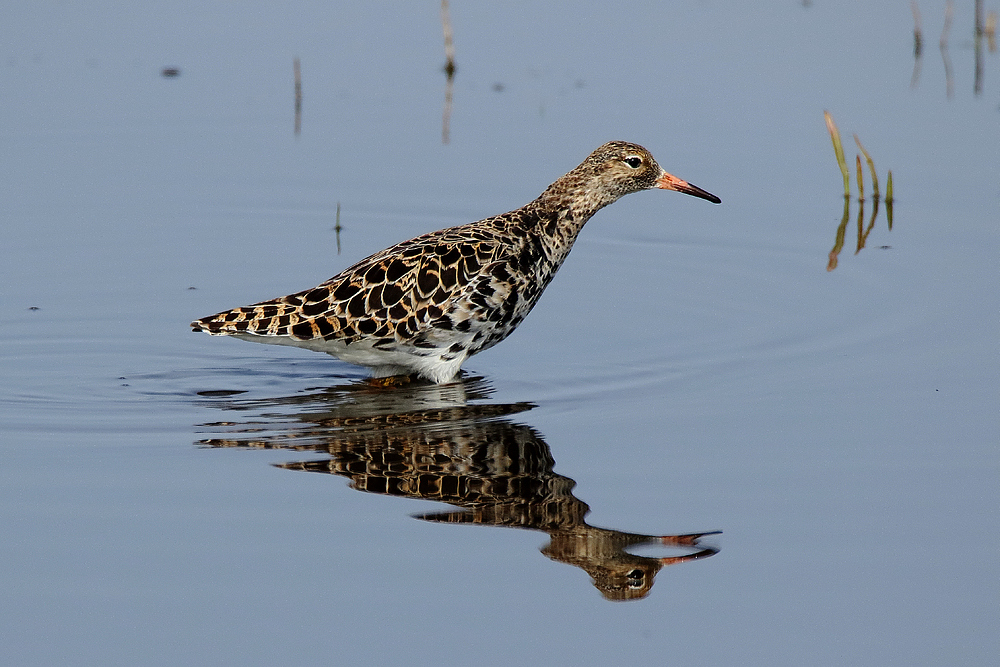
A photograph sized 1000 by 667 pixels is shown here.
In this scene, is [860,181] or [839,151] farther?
[839,151]

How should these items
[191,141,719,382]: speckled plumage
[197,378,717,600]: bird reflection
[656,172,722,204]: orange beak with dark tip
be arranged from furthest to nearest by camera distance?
[656,172,722,204]: orange beak with dark tip < [191,141,719,382]: speckled plumage < [197,378,717,600]: bird reflection

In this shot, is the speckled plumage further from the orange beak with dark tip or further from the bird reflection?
the orange beak with dark tip

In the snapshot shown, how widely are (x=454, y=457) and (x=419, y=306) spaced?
176 centimetres

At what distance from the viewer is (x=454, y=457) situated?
8.26 meters

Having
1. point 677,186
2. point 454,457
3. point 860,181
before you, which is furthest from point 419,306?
point 860,181

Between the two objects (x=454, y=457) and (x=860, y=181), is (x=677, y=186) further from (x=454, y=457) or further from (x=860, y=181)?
(x=454, y=457)

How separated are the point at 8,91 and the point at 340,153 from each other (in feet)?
12.7

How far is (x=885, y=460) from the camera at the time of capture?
8.16m

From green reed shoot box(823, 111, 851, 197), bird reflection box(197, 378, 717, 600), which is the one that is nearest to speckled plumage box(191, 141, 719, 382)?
bird reflection box(197, 378, 717, 600)

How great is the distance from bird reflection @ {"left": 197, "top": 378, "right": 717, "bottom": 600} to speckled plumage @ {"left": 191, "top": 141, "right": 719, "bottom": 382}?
257mm

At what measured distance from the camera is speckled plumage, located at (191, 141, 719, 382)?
31.7 ft

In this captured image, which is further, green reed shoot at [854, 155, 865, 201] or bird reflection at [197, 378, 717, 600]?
green reed shoot at [854, 155, 865, 201]

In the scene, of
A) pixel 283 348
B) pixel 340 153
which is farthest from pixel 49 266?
pixel 340 153

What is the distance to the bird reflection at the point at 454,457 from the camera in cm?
710
